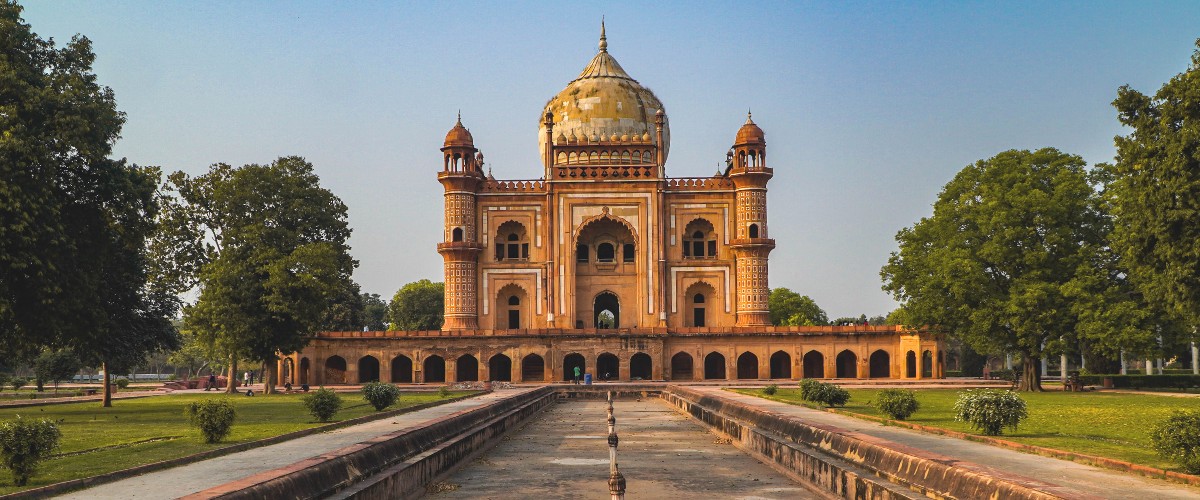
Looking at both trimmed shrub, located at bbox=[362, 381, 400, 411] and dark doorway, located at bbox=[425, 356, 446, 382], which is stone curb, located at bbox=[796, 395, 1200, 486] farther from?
dark doorway, located at bbox=[425, 356, 446, 382]

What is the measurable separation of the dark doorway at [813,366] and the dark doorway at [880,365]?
8.49ft

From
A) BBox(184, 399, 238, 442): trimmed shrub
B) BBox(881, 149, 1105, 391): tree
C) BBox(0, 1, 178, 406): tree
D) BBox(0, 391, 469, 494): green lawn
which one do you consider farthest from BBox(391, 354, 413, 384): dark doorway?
BBox(184, 399, 238, 442): trimmed shrub

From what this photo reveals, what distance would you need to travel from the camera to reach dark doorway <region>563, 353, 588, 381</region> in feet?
163

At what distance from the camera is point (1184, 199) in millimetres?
20906

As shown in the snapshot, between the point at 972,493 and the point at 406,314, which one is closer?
the point at 972,493

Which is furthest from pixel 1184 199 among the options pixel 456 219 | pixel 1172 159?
pixel 456 219

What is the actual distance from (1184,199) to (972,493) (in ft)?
51.8

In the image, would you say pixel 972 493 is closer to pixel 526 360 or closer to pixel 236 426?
pixel 236 426

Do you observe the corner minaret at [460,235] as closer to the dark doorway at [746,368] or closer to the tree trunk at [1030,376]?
the dark doorway at [746,368]

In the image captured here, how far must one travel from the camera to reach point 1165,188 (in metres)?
21.2

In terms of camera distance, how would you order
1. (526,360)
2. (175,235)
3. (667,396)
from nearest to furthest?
(667,396) < (175,235) < (526,360)

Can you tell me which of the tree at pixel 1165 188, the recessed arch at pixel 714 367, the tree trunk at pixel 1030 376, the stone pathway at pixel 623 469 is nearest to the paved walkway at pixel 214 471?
the stone pathway at pixel 623 469

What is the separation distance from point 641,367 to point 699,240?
25.1 ft

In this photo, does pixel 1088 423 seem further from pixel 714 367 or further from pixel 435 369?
pixel 435 369
